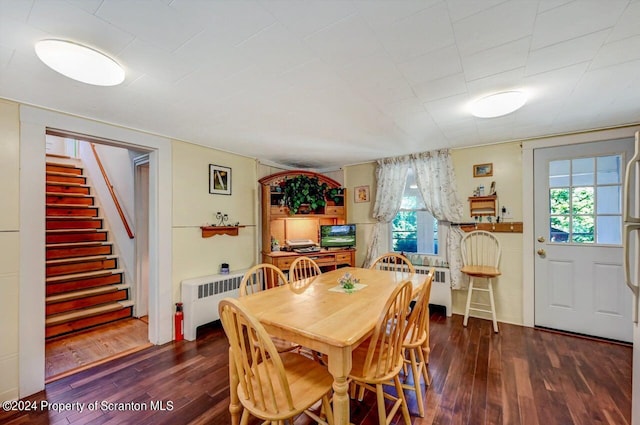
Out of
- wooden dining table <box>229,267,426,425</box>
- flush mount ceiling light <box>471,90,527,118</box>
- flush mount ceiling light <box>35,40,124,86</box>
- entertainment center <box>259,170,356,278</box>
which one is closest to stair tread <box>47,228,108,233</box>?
entertainment center <box>259,170,356,278</box>

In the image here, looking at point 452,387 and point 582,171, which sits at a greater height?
point 582,171

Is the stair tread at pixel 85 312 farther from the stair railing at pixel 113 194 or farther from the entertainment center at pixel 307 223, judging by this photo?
the entertainment center at pixel 307 223

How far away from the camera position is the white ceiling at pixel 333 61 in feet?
4.00

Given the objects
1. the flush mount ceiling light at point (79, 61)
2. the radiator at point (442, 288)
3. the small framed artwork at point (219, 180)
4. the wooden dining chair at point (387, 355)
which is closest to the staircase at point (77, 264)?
the small framed artwork at point (219, 180)

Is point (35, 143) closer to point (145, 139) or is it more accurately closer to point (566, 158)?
point (145, 139)

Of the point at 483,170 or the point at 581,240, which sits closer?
the point at 581,240

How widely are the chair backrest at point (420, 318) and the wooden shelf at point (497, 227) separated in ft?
6.38

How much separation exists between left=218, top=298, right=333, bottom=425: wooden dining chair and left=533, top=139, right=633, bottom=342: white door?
308 centimetres

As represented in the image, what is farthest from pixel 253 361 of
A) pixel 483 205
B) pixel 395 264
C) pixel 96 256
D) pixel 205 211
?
pixel 96 256

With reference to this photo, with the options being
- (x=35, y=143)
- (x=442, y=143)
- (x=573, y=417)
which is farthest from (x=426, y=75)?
(x=35, y=143)

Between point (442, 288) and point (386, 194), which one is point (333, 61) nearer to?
point (386, 194)

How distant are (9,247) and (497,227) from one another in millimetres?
4704

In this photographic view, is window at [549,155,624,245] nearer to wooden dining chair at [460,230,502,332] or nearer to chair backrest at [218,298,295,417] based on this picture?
wooden dining chair at [460,230,502,332]

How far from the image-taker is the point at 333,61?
1.59 m
